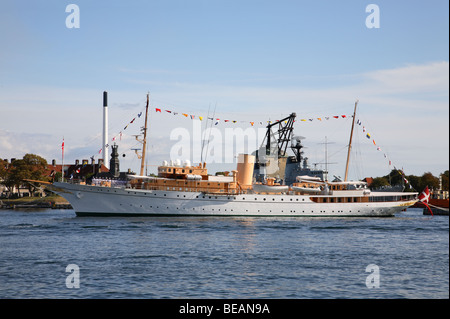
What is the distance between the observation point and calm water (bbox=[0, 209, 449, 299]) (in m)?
20.1

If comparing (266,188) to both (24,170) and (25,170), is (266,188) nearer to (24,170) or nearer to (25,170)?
(25,170)

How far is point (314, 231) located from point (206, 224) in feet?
33.0

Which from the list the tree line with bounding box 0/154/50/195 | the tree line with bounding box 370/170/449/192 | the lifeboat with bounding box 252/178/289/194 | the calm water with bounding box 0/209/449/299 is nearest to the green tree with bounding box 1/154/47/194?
the tree line with bounding box 0/154/50/195

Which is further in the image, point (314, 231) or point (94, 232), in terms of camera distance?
point (314, 231)

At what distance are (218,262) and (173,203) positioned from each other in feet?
95.1

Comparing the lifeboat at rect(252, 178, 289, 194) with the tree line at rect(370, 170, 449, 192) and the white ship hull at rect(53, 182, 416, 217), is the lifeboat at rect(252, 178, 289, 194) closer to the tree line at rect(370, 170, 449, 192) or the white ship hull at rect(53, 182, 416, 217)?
the white ship hull at rect(53, 182, 416, 217)

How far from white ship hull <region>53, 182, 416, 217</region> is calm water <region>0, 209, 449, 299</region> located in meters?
10.6

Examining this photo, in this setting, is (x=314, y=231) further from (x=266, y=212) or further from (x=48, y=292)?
(x=48, y=292)

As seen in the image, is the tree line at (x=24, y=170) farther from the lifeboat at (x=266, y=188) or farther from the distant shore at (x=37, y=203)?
the lifeboat at (x=266, y=188)

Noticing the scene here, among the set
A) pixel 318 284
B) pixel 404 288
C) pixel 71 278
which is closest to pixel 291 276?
pixel 318 284

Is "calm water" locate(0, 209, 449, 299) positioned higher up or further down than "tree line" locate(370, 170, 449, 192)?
further down

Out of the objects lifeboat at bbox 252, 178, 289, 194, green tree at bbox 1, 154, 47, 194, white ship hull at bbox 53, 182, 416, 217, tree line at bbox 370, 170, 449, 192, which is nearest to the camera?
white ship hull at bbox 53, 182, 416, 217

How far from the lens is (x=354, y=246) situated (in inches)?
1329
